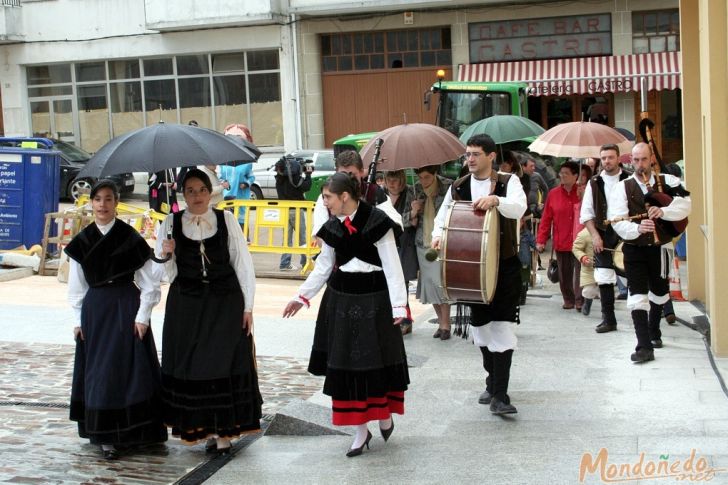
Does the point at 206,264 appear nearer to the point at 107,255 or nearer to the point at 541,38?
the point at 107,255

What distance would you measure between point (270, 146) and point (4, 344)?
20165 mm

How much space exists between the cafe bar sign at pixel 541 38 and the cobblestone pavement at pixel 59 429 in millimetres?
19483

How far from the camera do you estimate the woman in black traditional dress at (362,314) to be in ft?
21.3

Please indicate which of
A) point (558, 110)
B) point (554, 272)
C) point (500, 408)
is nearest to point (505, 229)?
point (500, 408)

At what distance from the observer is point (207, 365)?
21.3 feet

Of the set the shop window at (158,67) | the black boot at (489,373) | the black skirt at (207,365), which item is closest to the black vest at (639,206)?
the black boot at (489,373)

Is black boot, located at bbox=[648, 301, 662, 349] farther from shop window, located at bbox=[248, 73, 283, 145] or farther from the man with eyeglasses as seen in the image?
shop window, located at bbox=[248, 73, 283, 145]

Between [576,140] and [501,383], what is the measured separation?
4.44 metres

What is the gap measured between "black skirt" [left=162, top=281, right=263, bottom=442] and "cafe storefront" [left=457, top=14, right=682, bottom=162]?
67.7ft

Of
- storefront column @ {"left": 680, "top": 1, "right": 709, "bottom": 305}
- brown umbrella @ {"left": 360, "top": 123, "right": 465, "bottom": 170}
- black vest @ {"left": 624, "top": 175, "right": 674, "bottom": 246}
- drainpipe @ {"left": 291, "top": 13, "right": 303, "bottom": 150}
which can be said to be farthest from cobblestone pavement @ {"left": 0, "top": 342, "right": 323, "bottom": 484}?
drainpipe @ {"left": 291, "top": 13, "right": 303, "bottom": 150}

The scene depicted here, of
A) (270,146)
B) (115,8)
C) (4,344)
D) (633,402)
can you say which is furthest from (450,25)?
(633,402)

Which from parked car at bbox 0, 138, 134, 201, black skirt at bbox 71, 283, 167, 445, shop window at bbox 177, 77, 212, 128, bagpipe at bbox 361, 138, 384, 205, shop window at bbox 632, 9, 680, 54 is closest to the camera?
black skirt at bbox 71, 283, 167, 445

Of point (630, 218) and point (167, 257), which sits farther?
point (630, 218)

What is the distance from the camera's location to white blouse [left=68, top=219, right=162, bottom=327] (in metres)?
6.68
